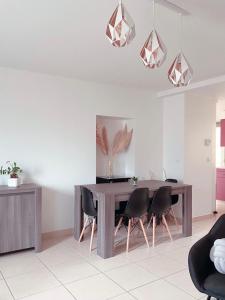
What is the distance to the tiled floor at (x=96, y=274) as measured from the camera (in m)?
2.47

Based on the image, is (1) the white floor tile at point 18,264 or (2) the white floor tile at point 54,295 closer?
(2) the white floor tile at point 54,295

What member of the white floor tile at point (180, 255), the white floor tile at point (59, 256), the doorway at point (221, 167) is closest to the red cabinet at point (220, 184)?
the doorway at point (221, 167)

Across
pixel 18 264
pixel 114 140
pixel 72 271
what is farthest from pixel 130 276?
pixel 114 140

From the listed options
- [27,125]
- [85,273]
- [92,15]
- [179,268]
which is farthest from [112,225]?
[92,15]

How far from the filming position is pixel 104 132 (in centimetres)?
495

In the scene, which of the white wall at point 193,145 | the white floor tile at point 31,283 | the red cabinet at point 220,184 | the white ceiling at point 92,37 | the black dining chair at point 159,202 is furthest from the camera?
the red cabinet at point 220,184

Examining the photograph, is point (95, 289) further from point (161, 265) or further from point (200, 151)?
point (200, 151)

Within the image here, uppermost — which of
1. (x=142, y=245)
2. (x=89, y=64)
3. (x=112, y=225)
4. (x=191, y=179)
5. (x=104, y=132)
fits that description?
(x=89, y=64)

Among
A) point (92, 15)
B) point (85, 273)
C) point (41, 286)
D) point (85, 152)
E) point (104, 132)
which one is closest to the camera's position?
point (92, 15)

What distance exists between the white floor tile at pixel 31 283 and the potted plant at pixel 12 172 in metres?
1.20

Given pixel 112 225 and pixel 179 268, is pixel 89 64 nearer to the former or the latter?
pixel 112 225

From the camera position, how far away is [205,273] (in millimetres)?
1904

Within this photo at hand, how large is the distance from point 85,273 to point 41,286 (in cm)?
50

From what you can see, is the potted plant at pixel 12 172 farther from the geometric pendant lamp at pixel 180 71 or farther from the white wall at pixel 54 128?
the geometric pendant lamp at pixel 180 71
